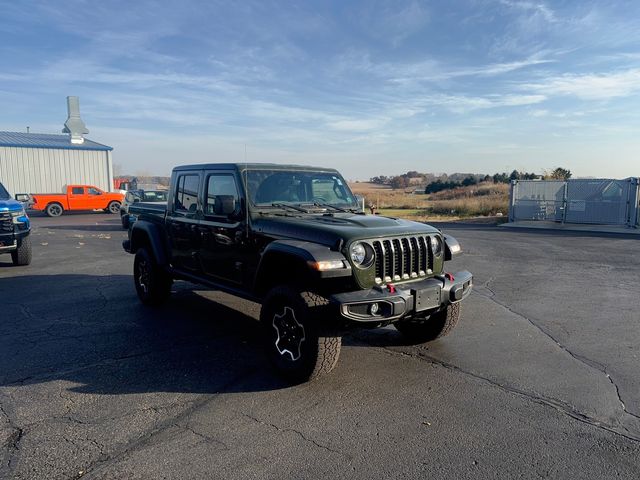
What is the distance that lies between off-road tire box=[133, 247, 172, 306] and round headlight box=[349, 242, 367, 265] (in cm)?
365

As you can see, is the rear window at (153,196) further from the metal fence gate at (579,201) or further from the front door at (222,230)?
the metal fence gate at (579,201)

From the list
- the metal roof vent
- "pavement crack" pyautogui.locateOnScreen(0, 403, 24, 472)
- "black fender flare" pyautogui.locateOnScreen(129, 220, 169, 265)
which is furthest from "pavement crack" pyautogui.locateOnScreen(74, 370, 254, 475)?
the metal roof vent

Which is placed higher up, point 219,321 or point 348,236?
point 348,236

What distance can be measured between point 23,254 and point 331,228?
9041 millimetres

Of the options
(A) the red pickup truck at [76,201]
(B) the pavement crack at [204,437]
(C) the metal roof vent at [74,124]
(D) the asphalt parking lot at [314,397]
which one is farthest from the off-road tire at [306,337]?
(C) the metal roof vent at [74,124]

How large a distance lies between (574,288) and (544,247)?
20.5ft

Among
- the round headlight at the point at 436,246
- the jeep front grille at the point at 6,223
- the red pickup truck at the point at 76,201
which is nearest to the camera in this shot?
the round headlight at the point at 436,246

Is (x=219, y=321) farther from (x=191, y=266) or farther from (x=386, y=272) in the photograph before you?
(x=386, y=272)

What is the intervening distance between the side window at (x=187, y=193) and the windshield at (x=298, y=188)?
106 cm

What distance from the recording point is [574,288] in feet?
28.1

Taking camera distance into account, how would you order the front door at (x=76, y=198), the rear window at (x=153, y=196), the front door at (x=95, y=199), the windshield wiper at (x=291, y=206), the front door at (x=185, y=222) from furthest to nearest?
the front door at (x=95, y=199)
the front door at (x=76, y=198)
the rear window at (x=153, y=196)
the front door at (x=185, y=222)
the windshield wiper at (x=291, y=206)

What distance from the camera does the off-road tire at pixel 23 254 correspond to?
10.6m

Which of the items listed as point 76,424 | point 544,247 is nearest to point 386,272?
point 76,424

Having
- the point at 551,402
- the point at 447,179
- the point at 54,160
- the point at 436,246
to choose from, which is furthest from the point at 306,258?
the point at 447,179
